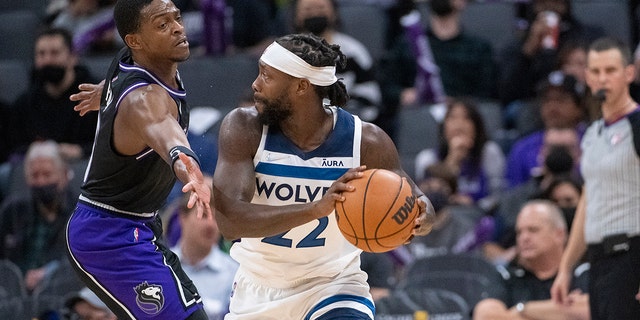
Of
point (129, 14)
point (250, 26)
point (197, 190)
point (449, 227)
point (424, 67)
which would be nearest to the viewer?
point (197, 190)

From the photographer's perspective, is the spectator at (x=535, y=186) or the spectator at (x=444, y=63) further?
the spectator at (x=444, y=63)

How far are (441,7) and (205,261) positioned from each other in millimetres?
4003

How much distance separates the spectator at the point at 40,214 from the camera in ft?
33.6

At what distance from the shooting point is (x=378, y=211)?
17.5 ft

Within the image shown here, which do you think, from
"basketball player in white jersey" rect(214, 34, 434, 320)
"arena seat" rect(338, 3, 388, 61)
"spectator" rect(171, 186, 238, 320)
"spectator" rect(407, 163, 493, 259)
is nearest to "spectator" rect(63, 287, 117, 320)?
"spectator" rect(171, 186, 238, 320)

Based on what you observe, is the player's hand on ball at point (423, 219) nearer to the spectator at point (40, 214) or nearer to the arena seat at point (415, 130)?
the spectator at point (40, 214)

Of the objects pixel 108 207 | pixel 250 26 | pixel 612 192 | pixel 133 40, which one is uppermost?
pixel 133 40

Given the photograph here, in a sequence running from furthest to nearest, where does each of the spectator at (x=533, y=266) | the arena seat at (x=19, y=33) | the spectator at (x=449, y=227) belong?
the arena seat at (x=19, y=33), the spectator at (x=449, y=227), the spectator at (x=533, y=266)

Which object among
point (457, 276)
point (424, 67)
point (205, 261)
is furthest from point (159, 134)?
point (424, 67)

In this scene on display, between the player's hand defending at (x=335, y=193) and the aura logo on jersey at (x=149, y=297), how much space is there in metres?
0.89

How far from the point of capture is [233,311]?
5941mm

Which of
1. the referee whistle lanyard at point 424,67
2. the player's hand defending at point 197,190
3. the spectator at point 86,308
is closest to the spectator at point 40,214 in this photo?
the spectator at point 86,308

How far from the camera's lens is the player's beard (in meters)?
5.77

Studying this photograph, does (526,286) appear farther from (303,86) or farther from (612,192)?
(303,86)
